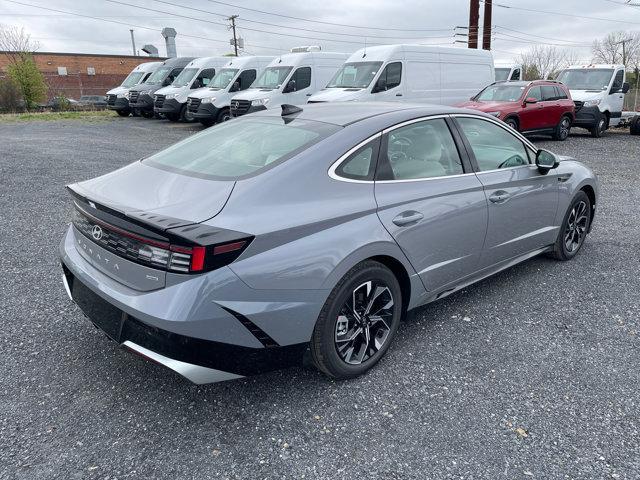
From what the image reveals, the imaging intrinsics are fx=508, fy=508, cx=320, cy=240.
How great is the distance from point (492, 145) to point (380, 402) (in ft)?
7.44

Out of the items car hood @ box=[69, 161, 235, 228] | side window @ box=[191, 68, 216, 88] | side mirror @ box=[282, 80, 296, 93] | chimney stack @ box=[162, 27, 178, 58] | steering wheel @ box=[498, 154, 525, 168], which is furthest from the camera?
chimney stack @ box=[162, 27, 178, 58]

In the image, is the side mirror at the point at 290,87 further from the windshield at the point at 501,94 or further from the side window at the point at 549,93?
the side window at the point at 549,93

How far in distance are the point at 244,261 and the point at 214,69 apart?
18957 millimetres

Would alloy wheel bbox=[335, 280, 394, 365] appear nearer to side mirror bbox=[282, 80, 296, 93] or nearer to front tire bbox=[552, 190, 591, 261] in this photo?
front tire bbox=[552, 190, 591, 261]

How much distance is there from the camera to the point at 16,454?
2396 millimetres

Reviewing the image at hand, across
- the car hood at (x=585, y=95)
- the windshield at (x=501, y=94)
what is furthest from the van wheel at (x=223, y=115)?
the car hood at (x=585, y=95)

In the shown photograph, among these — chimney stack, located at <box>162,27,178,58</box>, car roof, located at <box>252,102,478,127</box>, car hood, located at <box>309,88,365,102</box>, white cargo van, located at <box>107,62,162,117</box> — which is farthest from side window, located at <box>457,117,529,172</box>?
chimney stack, located at <box>162,27,178,58</box>

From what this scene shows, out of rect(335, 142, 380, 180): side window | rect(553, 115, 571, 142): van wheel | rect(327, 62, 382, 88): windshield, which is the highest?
rect(327, 62, 382, 88): windshield

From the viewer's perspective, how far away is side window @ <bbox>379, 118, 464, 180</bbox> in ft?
10.4

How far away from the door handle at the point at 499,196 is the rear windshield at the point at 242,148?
1356 mm

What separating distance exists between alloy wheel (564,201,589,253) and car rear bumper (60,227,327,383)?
3204mm

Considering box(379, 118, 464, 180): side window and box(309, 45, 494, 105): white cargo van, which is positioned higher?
box(309, 45, 494, 105): white cargo van

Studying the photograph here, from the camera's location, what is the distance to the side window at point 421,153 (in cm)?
317

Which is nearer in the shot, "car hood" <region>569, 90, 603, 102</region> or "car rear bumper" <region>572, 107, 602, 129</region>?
"car rear bumper" <region>572, 107, 602, 129</region>
